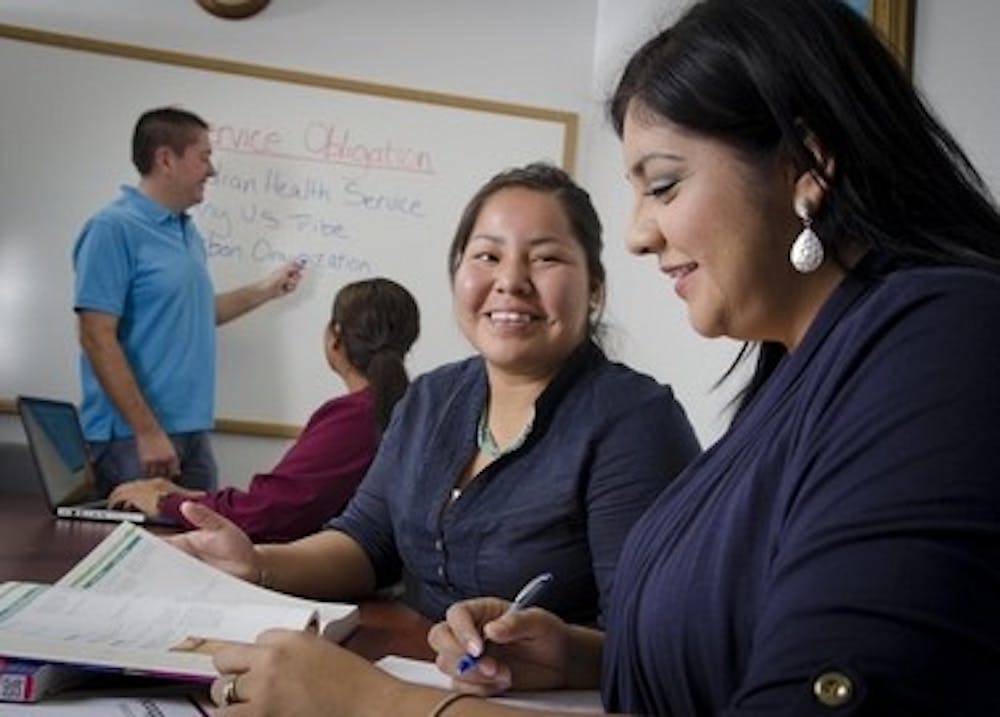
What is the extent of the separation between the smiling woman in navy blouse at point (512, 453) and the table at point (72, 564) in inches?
3.2

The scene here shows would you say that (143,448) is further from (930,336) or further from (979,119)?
(930,336)

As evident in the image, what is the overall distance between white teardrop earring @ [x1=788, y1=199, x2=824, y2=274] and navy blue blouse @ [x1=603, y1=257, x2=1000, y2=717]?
3 centimetres

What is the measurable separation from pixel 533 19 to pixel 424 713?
108 inches

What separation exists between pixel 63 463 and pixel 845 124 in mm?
1648

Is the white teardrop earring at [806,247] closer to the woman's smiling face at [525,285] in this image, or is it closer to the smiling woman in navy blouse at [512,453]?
the smiling woman in navy blouse at [512,453]

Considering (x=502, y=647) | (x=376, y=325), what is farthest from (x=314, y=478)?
(x=502, y=647)

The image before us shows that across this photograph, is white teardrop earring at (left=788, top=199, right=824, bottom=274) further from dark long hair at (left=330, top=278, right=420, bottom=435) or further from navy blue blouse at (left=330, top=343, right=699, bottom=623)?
dark long hair at (left=330, top=278, right=420, bottom=435)

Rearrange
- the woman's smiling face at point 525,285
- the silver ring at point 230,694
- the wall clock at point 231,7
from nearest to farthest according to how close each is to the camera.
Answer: the silver ring at point 230,694 < the woman's smiling face at point 525,285 < the wall clock at point 231,7

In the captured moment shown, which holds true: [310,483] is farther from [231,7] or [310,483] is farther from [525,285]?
[231,7]

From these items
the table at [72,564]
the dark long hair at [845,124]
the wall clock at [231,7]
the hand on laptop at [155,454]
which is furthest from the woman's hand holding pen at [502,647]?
the wall clock at [231,7]

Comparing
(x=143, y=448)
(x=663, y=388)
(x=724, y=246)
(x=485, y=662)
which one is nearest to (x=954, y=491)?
(x=724, y=246)

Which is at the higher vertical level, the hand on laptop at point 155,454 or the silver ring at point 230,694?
the silver ring at point 230,694

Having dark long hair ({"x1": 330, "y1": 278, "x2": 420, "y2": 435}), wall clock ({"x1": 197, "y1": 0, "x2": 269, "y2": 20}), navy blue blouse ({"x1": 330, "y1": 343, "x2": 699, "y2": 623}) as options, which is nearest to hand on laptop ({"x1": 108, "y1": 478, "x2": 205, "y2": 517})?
dark long hair ({"x1": 330, "y1": 278, "x2": 420, "y2": 435})

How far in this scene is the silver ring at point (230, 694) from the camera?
0.70m
